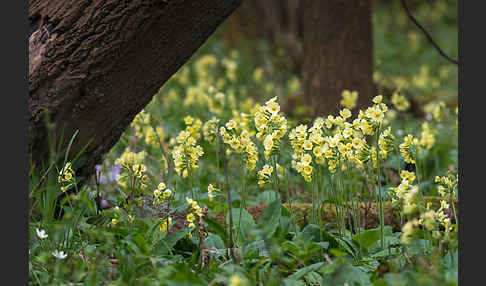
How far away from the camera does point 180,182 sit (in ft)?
11.7

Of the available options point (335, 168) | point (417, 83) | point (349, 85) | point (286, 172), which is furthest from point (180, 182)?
point (417, 83)

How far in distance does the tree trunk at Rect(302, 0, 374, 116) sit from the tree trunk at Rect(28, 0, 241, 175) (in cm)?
211

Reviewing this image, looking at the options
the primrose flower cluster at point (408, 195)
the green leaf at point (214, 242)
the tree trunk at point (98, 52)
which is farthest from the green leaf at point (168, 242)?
the primrose flower cluster at point (408, 195)

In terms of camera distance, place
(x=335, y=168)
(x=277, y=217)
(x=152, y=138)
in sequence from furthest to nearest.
→ (x=152, y=138) → (x=335, y=168) → (x=277, y=217)

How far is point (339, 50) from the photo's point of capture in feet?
15.0

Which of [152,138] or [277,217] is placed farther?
[152,138]

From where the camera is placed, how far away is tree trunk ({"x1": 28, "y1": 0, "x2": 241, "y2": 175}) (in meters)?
2.41

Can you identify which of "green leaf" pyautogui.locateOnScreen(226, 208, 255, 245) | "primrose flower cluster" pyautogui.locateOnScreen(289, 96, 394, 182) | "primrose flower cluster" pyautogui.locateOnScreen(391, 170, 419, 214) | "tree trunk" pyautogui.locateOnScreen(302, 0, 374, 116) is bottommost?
"green leaf" pyautogui.locateOnScreen(226, 208, 255, 245)

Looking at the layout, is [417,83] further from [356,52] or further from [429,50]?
[429,50]

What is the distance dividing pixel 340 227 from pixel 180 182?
1463 mm

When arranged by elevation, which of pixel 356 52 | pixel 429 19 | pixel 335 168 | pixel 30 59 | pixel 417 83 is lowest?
pixel 335 168

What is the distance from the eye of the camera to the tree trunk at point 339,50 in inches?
178

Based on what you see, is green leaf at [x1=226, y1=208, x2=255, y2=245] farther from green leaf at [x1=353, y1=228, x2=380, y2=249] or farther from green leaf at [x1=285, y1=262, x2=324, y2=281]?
green leaf at [x1=353, y1=228, x2=380, y2=249]

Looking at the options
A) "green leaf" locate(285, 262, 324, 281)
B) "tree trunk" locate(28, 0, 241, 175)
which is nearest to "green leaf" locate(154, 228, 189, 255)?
"green leaf" locate(285, 262, 324, 281)
